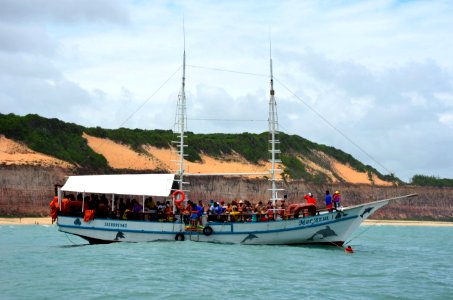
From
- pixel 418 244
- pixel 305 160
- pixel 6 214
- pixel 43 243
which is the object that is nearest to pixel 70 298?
pixel 43 243

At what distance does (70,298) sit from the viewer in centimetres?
2539

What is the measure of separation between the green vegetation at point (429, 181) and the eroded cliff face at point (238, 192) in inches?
495

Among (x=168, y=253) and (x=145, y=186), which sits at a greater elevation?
(x=145, y=186)

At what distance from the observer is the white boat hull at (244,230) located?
41.6 meters

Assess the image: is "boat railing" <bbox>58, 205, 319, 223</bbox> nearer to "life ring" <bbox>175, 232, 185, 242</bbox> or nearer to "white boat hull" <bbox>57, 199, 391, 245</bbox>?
"white boat hull" <bbox>57, 199, 391, 245</bbox>

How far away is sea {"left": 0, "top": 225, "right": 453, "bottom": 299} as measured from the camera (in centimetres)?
2720

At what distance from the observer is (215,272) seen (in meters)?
31.7

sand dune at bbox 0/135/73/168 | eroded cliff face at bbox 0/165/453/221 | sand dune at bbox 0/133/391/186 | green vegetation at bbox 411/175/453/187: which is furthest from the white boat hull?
green vegetation at bbox 411/175/453/187

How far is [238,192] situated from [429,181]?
43541 mm

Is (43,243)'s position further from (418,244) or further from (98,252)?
(418,244)

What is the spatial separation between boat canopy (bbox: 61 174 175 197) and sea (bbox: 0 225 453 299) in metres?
2.86

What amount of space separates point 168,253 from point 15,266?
718cm

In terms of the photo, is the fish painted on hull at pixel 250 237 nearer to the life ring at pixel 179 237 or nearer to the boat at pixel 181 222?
the boat at pixel 181 222

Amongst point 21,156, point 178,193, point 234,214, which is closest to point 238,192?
point 21,156
